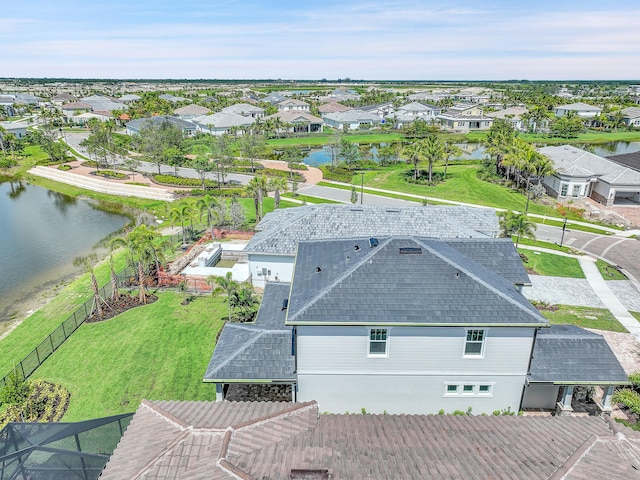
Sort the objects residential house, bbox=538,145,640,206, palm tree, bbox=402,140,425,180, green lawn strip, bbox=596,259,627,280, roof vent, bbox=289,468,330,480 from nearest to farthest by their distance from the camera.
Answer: roof vent, bbox=289,468,330,480
green lawn strip, bbox=596,259,627,280
residential house, bbox=538,145,640,206
palm tree, bbox=402,140,425,180

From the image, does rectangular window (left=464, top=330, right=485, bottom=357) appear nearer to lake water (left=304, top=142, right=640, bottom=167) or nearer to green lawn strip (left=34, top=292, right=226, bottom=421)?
green lawn strip (left=34, top=292, right=226, bottom=421)

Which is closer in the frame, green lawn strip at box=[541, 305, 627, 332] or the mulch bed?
green lawn strip at box=[541, 305, 627, 332]

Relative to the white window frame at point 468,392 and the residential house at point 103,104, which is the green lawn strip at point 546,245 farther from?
the residential house at point 103,104

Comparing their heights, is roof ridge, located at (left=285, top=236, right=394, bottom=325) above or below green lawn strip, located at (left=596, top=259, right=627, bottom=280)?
above

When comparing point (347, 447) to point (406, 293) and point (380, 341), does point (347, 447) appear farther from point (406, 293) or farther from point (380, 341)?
point (406, 293)

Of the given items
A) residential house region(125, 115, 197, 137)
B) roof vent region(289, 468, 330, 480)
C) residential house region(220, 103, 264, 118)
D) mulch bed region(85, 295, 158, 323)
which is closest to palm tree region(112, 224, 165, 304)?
mulch bed region(85, 295, 158, 323)

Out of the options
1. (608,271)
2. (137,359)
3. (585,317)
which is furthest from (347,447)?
(608,271)

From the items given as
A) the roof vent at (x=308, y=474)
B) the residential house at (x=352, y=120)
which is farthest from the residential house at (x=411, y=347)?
the residential house at (x=352, y=120)
